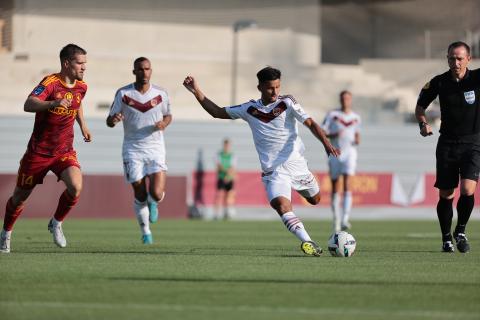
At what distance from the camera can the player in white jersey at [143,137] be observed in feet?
48.4

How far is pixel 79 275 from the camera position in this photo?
955 centimetres

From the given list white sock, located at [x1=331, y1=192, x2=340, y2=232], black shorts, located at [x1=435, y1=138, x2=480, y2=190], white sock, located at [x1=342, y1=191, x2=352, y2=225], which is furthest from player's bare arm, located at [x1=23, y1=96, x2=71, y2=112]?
white sock, located at [x1=342, y1=191, x2=352, y2=225]

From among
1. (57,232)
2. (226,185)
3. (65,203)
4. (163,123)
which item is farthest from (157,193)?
(226,185)

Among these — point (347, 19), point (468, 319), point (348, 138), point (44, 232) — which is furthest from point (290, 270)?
point (347, 19)

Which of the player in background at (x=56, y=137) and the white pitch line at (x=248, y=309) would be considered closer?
the white pitch line at (x=248, y=309)

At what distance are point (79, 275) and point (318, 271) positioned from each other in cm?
220

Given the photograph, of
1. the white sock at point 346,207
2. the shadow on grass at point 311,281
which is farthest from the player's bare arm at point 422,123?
the white sock at point 346,207

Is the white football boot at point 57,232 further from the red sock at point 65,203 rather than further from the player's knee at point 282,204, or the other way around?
the player's knee at point 282,204

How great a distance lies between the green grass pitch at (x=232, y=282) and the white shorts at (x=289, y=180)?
0.73 metres

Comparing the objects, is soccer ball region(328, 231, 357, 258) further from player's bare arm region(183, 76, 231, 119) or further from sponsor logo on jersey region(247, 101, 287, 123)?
player's bare arm region(183, 76, 231, 119)

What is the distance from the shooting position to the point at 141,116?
48.7 feet

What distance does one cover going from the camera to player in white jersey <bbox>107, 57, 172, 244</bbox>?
48.4 feet

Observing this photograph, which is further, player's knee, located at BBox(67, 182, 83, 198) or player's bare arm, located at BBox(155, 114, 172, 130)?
player's bare arm, located at BBox(155, 114, 172, 130)

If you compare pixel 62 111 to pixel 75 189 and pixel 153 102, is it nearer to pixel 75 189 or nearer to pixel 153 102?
pixel 75 189
